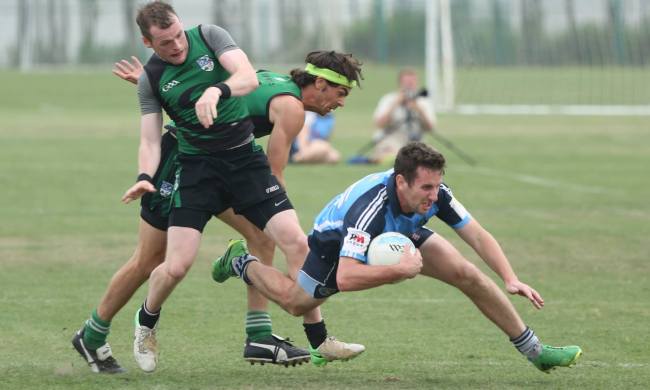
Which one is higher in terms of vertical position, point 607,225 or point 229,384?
point 229,384

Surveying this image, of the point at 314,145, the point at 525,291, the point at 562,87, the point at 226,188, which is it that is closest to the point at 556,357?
the point at 525,291

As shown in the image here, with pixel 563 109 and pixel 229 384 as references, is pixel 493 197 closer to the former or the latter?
pixel 229 384

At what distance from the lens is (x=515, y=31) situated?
4212cm

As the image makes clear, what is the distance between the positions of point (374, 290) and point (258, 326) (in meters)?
2.87

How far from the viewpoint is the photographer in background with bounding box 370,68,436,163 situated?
21.7 meters

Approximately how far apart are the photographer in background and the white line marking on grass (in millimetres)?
1036

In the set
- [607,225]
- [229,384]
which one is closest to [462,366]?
[229,384]

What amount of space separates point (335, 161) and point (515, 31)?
20914mm

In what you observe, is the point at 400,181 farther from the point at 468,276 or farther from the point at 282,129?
the point at 282,129

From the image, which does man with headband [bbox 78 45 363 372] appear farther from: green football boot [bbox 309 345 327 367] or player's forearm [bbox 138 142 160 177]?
player's forearm [bbox 138 142 160 177]

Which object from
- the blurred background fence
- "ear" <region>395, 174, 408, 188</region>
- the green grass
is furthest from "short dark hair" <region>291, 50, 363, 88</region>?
the green grass

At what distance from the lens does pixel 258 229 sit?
8266 millimetres

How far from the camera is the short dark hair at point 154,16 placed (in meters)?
7.35

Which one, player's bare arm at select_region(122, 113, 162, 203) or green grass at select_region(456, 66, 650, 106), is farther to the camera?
green grass at select_region(456, 66, 650, 106)
